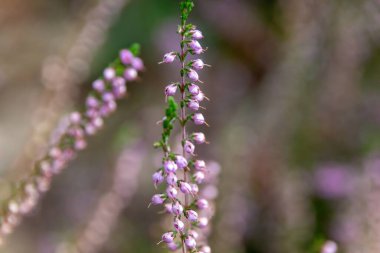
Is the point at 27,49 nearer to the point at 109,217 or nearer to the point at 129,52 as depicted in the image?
the point at 109,217

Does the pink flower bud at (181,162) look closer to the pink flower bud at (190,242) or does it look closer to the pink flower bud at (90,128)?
the pink flower bud at (190,242)

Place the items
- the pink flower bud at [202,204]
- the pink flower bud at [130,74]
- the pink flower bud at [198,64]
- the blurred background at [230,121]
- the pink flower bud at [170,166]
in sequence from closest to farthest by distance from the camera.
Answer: the pink flower bud at [170,166]
the pink flower bud at [198,64]
the pink flower bud at [202,204]
the pink flower bud at [130,74]
the blurred background at [230,121]

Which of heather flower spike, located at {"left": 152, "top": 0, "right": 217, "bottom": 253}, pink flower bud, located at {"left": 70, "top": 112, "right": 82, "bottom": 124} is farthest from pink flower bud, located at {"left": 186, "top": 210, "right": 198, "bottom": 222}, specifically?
pink flower bud, located at {"left": 70, "top": 112, "right": 82, "bottom": 124}

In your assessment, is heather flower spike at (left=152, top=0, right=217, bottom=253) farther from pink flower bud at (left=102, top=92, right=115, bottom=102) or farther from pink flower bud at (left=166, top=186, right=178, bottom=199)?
pink flower bud at (left=102, top=92, right=115, bottom=102)

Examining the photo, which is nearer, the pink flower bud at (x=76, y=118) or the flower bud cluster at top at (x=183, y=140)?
the flower bud cluster at top at (x=183, y=140)

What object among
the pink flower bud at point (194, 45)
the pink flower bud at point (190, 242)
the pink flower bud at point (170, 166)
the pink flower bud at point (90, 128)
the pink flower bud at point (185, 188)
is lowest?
the pink flower bud at point (190, 242)

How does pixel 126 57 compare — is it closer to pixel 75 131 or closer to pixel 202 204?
A: pixel 75 131

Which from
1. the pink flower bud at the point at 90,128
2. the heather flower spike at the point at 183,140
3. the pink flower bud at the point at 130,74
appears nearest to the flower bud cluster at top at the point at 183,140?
the heather flower spike at the point at 183,140
